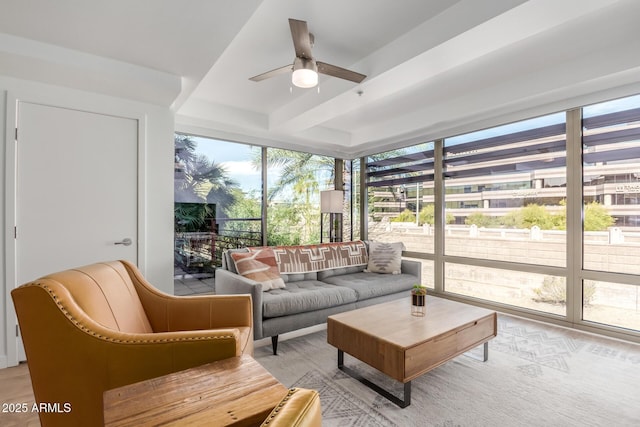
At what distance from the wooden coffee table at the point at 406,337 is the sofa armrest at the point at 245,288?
2.10ft

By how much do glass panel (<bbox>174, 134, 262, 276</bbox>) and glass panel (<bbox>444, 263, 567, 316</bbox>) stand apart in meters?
2.90

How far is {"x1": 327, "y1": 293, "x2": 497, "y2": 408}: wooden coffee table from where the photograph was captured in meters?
1.91

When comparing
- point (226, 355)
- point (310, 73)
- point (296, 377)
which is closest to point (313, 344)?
point (296, 377)

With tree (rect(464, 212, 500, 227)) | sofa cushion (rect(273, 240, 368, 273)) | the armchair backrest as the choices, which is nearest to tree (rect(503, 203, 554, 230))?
tree (rect(464, 212, 500, 227))

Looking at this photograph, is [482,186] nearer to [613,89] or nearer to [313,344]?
[613,89]

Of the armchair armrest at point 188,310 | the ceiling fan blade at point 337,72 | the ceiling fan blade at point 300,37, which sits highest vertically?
the ceiling fan blade at point 300,37

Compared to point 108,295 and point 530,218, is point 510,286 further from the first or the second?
point 108,295

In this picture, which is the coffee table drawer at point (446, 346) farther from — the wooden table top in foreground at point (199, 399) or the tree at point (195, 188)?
the tree at point (195, 188)

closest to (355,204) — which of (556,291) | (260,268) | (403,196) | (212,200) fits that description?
(403,196)

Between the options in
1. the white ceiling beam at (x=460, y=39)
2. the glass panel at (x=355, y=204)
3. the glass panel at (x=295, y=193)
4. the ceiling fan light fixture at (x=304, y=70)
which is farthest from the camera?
the glass panel at (x=355, y=204)

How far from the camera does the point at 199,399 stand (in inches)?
35.4

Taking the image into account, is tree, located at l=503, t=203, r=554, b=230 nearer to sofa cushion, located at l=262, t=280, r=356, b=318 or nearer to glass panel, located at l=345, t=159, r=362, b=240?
sofa cushion, located at l=262, t=280, r=356, b=318

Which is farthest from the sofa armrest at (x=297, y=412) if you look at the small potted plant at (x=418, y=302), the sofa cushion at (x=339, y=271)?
the sofa cushion at (x=339, y=271)

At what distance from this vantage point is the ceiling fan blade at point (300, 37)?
188 centimetres
